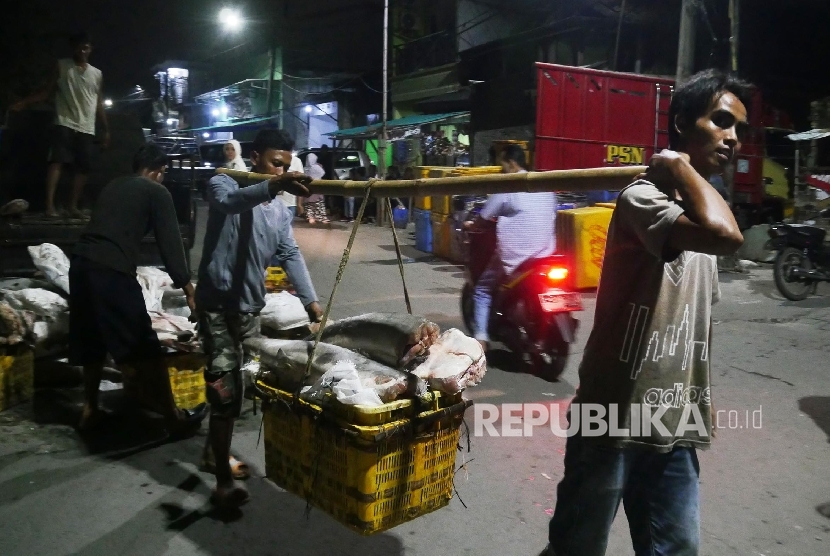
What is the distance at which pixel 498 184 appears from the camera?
8.63 ft

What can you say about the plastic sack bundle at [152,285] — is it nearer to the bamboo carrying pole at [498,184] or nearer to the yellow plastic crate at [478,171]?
the bamboo carrying pole at [498,184]

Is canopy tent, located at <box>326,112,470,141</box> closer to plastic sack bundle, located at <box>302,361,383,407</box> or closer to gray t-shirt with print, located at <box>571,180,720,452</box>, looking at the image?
plastic sack bundle, located at <box>302,361,383,407</box>

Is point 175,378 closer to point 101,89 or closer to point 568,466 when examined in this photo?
point 568,466

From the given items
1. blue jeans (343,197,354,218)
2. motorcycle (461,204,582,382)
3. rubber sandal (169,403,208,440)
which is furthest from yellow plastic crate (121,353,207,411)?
blue jeans (343,197,354,218)

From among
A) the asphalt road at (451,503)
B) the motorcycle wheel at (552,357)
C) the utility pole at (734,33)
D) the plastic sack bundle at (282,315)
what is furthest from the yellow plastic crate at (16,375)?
the utility pole at (734,33)

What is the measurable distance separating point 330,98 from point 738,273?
22.7m

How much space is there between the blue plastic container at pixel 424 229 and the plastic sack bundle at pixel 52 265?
8.12m

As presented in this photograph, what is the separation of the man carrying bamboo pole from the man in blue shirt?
1.98 m

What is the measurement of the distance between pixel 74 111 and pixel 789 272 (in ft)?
30.7

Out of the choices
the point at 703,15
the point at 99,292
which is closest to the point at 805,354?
the point at 99,292

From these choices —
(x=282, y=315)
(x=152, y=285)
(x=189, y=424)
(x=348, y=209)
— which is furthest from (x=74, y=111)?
(x=348, y=209)

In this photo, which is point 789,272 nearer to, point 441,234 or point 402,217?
point 441,234

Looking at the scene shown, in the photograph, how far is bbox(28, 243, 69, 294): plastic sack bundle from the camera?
619 centimetres

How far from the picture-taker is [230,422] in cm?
375
